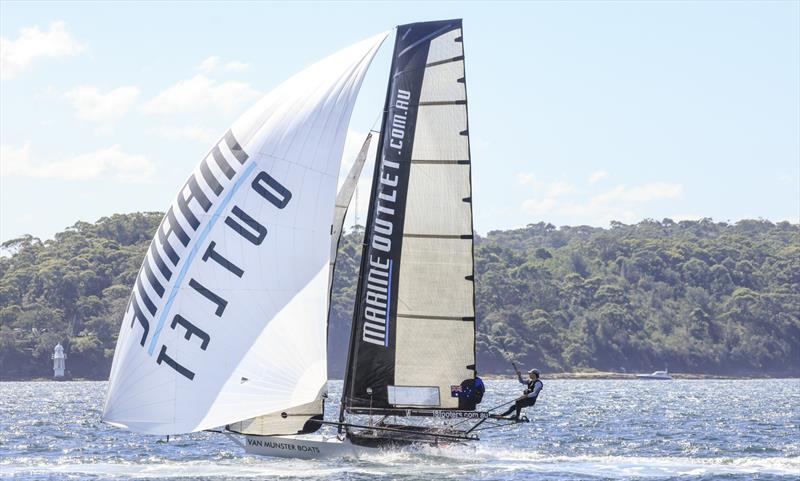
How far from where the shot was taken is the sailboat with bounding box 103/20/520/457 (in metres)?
18.9

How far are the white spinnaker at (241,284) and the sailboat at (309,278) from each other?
0.02 meters

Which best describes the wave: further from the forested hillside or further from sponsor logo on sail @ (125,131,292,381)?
the forested hillside

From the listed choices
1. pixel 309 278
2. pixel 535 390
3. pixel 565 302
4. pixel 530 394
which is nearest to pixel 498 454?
pixel 530 394

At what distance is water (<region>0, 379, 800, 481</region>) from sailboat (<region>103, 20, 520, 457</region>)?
0.77m

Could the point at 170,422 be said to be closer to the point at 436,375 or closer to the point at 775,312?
the point at 436,375

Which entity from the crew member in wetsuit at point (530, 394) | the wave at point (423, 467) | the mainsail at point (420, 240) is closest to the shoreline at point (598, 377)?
the wave at point (423, 467)

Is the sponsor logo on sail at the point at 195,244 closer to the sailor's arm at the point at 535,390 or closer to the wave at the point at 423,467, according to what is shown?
the wave at the point at 423,467

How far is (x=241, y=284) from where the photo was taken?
19.0 meters

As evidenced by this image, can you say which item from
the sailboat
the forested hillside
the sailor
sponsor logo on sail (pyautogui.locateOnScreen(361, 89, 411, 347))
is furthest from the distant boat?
sponsor logo on sail (pyautogui.locateOnScreen(361, 89, 411, 347))

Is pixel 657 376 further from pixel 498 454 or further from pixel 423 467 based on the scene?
pixel 423 467

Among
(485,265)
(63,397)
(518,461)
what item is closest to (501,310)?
(485,265)

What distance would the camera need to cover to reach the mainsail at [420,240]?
824 inches

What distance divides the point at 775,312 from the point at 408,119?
98.4 meters

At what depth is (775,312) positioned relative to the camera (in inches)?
4491
